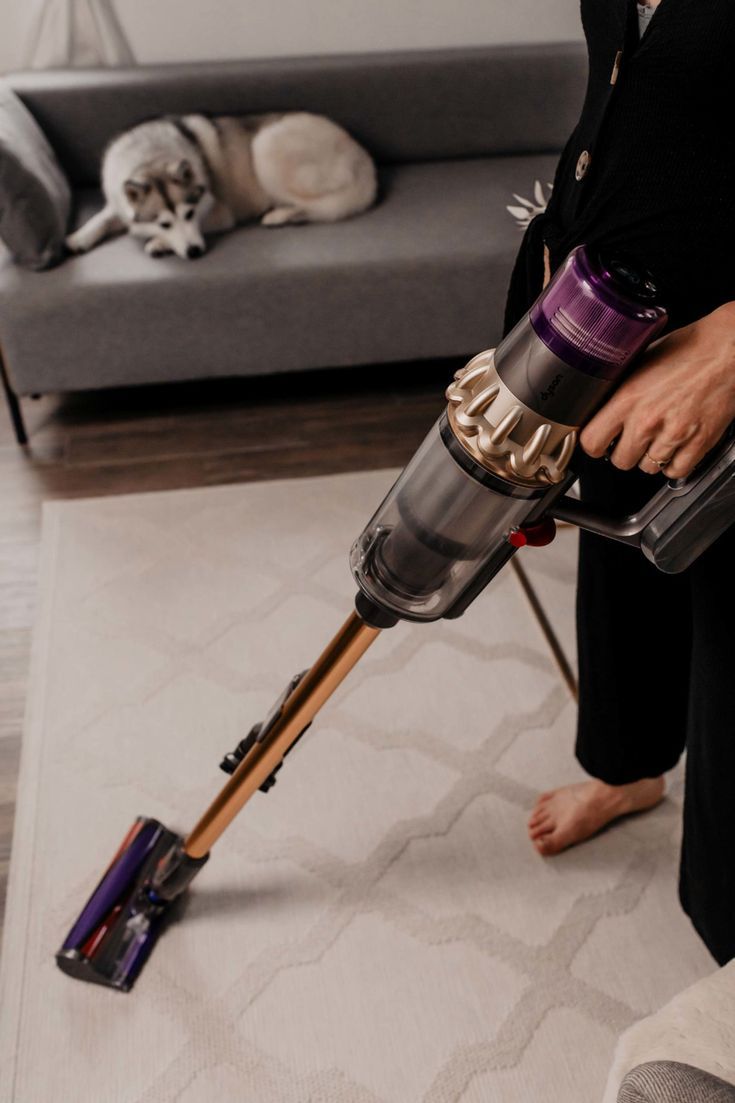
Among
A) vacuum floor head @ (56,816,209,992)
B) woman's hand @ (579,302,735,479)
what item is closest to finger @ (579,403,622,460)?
woman's hand @ (579,302,735,479)

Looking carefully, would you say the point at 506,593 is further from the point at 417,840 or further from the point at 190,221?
the point at 190,221

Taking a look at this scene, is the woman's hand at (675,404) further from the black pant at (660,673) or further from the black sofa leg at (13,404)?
the black sofa leg at (13,404)

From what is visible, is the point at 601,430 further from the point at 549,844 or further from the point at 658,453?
the point at 549,844

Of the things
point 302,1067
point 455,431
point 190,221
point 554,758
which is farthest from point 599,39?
point 190,221

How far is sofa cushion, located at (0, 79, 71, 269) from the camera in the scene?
7.19 feet

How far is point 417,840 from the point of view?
58.9 inches

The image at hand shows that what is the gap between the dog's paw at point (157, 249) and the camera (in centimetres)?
235

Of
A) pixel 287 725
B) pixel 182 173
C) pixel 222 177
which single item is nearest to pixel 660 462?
pixel 287 725

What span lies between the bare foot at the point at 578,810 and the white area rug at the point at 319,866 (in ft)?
0.11

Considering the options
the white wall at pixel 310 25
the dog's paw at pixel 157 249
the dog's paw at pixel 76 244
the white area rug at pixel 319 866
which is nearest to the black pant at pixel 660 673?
the white area rug at pixel 319 866

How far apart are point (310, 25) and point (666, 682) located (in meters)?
2.53

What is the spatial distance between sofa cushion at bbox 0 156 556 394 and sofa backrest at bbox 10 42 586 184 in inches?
17.7

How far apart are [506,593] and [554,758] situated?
16.5 inches

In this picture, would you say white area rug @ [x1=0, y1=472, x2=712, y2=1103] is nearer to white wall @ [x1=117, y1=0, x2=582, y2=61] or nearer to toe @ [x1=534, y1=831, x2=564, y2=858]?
toe @ [x1=534, y1=831, x2=564, y2=858]
